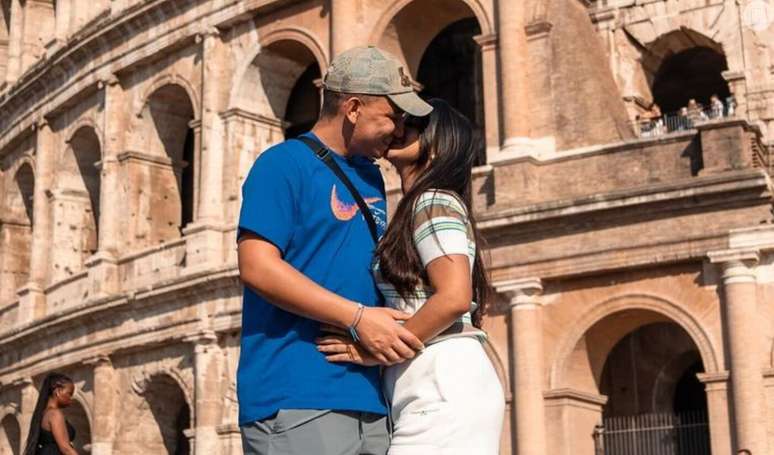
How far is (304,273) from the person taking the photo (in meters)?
3.61

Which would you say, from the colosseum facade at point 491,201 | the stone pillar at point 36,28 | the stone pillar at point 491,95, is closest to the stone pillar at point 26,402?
the colosseum facade at point 491,201

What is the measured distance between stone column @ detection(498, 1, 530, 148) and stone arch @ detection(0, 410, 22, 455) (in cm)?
1235

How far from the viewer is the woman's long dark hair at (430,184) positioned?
11.7 feet

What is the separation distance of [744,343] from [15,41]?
17.7 m

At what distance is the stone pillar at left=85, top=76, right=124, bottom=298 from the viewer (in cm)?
2131

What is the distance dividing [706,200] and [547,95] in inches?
104

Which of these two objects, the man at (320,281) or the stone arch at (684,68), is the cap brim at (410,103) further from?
the stone arch at (684,68)

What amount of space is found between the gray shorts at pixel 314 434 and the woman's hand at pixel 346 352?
14 centimetres

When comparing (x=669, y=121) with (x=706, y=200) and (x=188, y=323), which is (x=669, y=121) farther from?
(x=188, y=323)

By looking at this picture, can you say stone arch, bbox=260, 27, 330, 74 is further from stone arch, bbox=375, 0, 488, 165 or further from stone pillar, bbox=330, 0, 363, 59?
stone arch, bbox=375, 0, 488, 165

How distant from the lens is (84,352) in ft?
70.8

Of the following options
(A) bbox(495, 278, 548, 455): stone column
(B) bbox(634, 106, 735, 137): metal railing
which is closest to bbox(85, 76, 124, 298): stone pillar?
(A) bbox(495, 278, 548, 455): stone column

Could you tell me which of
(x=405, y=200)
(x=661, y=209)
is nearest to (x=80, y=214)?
(x=661, y=209)

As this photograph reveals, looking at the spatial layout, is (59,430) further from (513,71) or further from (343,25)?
(343,25)
